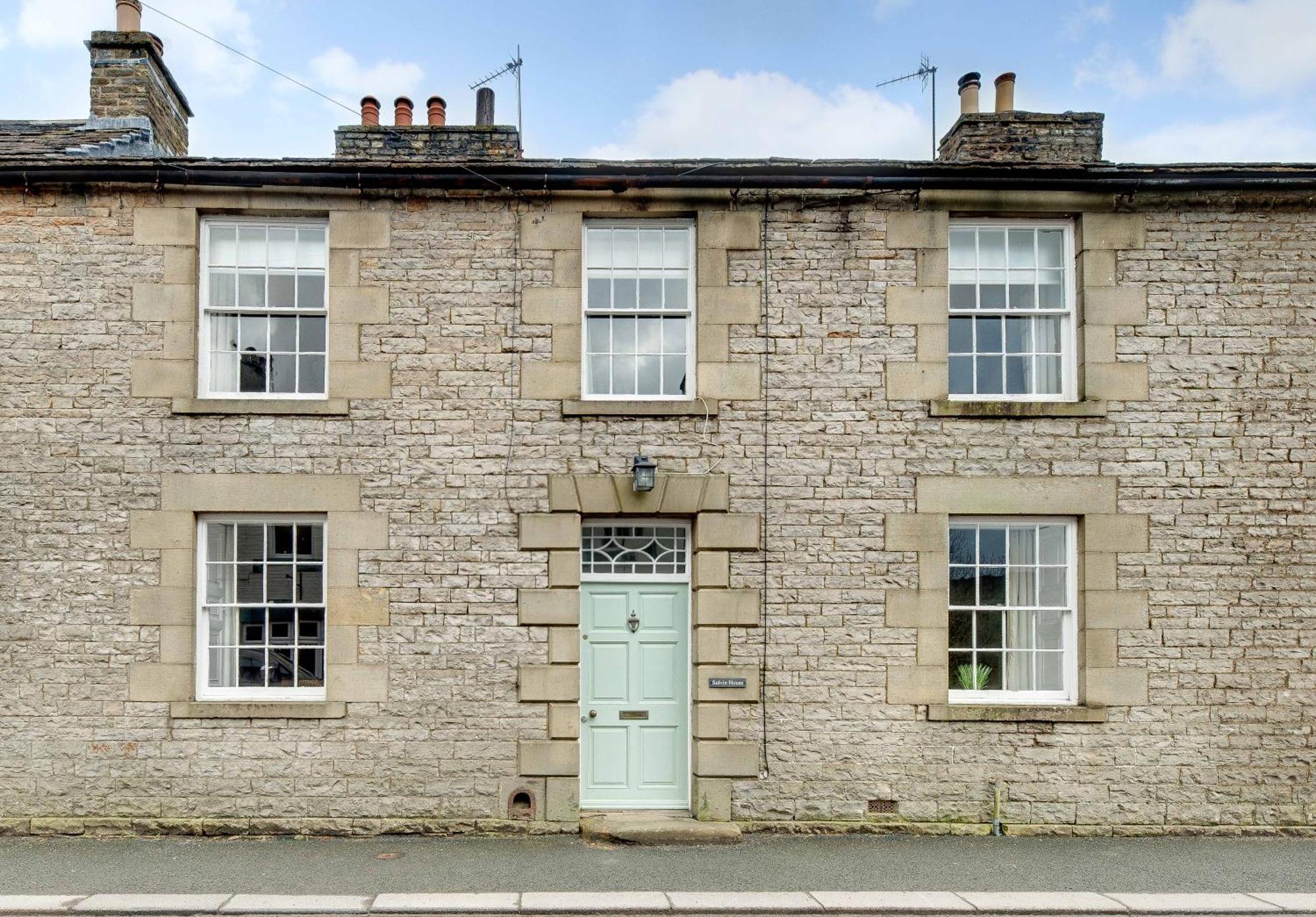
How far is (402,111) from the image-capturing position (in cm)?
991

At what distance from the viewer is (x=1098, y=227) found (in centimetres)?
787

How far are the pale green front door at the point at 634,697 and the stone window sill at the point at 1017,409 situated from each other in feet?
9.74

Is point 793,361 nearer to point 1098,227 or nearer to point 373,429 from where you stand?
point 1098,227

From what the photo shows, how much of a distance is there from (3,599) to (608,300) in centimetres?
593

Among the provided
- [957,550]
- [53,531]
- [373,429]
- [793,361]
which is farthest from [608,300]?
[53,531]

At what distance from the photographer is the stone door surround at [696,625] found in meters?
7.51

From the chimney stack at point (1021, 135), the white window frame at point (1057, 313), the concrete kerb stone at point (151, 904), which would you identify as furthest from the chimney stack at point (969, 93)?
the concrete kerb stone at point (151, 904)

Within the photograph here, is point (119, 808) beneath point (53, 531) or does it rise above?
beneath

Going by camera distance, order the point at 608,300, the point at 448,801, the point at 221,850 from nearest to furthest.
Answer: the point at 221,850 → the point at 448,801 → the point at 608,300

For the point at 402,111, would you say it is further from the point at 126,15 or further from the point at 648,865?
the point at 648,865

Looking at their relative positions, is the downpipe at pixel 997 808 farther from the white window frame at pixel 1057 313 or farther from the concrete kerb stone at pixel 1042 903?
the white window frame at pixel 1057 313

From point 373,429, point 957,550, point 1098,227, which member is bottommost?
point 957,550

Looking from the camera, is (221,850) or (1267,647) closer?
(221,850)

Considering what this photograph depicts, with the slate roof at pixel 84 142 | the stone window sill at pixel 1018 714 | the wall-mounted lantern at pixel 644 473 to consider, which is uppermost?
the slate roof at pixel 84 142
